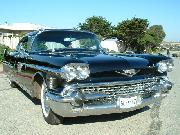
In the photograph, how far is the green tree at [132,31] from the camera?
200 feet

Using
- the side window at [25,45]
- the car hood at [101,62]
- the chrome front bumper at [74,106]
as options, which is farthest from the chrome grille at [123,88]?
the side window at [25,45]

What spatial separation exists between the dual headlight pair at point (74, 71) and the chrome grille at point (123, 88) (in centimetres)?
17

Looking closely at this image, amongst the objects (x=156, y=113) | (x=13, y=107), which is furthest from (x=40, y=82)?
(x=156, y=113)

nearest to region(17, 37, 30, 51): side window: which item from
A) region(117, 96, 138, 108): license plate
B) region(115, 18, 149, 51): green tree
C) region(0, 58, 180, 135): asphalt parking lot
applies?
region(0, 58, 180, 135): asphalt parking lot

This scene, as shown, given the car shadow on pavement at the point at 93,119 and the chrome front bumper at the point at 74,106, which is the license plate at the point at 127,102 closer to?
the chrome front bumper at the point at 74,106

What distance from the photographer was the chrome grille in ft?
15.5

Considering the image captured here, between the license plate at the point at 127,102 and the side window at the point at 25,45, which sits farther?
the side window at the point at 25,45

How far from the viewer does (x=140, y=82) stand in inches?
204

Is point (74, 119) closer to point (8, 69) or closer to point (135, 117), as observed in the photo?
point (135, 117)

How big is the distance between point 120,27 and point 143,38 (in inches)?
188

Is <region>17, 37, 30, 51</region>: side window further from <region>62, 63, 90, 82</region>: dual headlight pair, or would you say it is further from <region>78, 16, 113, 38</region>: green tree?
<region>78, 16, 113, 38</region>: green tree

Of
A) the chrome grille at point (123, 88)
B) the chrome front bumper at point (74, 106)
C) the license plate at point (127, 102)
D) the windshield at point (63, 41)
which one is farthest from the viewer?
the windshield at point (63, 41)

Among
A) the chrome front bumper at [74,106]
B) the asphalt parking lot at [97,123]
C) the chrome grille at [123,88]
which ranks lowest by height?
the asphalt parking lot at [97,123]

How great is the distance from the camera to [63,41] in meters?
6.54
